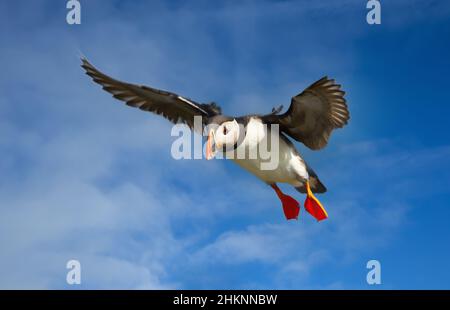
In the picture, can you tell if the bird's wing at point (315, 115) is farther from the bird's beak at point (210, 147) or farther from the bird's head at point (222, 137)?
the bird's beak at point (210, 147)

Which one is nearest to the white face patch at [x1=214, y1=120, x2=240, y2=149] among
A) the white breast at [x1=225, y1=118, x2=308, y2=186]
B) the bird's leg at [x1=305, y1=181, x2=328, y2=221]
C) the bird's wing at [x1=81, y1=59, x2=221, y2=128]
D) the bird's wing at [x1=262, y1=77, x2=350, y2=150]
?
the white breast at [x1=225, y1=118, x2=308, y2=186]

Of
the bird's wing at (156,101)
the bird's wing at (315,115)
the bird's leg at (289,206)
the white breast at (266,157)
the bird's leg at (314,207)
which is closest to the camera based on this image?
the bird's wing at (315,115)

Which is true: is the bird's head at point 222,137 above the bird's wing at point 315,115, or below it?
below

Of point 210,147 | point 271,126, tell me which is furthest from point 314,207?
point 210,147

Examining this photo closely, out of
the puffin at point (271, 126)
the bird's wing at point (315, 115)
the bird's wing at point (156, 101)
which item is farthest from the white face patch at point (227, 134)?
the bird's wing at point (156, 101)

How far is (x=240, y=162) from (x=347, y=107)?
2409mm

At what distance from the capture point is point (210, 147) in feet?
32.9

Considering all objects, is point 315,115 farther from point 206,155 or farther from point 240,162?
point 206,155

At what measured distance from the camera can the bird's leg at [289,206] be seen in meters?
12.2

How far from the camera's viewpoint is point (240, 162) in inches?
428

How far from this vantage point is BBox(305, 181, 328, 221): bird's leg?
11367mm

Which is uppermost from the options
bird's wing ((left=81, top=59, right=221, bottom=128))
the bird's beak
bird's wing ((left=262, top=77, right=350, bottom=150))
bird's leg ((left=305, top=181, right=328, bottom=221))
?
bird's wing ((left=81, top=59, right=221, bottom=128))

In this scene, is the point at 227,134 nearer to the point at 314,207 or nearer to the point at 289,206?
the point at 314,207

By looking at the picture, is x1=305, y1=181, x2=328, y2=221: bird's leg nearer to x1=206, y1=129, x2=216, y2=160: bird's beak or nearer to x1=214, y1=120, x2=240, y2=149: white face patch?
x1=214, y1=120, x2=240, y2=149: white face patch
